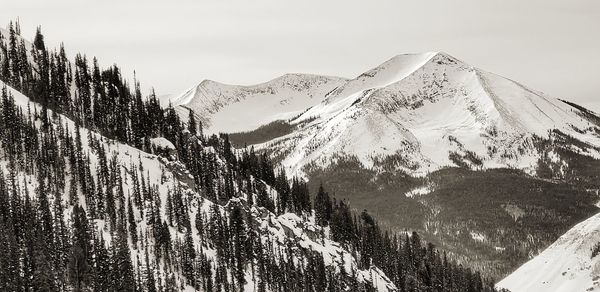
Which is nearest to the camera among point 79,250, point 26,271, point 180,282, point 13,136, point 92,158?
point 26,271

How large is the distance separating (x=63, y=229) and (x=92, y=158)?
4260cm

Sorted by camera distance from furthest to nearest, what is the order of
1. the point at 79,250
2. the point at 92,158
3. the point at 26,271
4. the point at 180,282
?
the point at 92,158
the point at 180,282
the point at 79,250
the point at 26,271

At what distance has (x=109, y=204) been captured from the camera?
176 meters

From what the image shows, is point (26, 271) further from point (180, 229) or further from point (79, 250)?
point (180, 229)

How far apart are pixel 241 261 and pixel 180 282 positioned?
84.7 ft

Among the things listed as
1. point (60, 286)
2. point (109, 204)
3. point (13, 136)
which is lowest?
point (60, 286)

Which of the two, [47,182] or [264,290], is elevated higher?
[47,182]

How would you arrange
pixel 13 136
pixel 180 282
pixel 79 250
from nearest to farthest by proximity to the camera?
pixel 79 250 < pixel 180 282 < pixel 13 136

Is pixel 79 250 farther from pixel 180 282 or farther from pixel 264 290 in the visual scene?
pixel 264 290

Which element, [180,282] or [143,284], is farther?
[180,282]

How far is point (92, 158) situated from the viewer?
194 meters

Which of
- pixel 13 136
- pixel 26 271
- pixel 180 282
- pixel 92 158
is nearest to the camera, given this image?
pixel 26 271

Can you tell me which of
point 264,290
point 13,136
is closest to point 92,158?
point 13,136

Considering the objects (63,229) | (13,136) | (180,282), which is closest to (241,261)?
(180,282)
